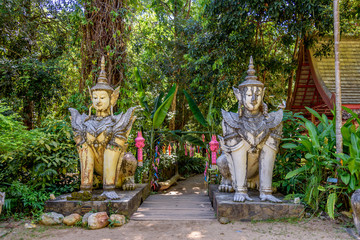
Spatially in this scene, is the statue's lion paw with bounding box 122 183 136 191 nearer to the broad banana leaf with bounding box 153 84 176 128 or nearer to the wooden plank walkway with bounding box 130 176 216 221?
the wooden plank walkway with bounding box 130 176 216 221

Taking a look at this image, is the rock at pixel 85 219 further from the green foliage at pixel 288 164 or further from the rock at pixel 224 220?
the green foliage at pixel 288 164

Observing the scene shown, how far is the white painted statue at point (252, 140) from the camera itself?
3695mm

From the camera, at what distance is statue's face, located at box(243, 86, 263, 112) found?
12.4ft

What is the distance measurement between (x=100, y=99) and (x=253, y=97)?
2.33 meters

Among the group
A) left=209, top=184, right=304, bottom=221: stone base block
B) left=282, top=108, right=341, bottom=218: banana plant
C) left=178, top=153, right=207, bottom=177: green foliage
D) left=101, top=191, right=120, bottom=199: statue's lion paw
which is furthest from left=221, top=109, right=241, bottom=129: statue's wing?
left=178, top=153, right=207, bottom=177: green foliage

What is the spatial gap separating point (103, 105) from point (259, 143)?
8.01 feet

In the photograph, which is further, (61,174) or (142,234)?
(61,174)

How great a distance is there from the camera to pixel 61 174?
4395mm

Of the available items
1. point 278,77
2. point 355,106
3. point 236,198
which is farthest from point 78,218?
point 278,77

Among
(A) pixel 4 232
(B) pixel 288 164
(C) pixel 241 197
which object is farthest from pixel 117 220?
(B) pixel 288 164

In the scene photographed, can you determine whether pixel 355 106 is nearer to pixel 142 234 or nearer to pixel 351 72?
pixel 351 72

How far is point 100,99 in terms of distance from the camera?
4.00 metres

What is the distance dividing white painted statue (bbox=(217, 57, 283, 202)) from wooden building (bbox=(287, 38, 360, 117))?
4.12 m

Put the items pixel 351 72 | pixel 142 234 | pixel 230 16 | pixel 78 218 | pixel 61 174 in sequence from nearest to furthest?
pixel 142 234, pixel 78 218, pixel 61 174, pixel 230 16, pixel 351 72
